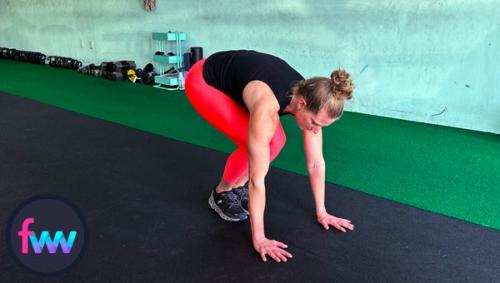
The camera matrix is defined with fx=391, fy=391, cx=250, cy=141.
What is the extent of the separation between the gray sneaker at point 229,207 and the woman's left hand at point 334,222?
0.39 m

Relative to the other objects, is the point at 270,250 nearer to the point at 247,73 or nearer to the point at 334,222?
the point at 334,222

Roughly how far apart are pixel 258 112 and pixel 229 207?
2.53 feet

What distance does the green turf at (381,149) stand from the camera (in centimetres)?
236

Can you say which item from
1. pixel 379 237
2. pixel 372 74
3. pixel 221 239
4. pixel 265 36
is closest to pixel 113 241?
pixel 221 239

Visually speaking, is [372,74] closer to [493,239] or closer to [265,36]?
[265,36]

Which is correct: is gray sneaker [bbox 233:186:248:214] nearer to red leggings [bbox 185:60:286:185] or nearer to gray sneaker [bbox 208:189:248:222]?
gray sneaker [bbox 208:189:248:222]

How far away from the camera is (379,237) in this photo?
1.88m

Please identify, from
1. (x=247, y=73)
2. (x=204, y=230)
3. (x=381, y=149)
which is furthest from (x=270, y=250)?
(x=381, y=149)

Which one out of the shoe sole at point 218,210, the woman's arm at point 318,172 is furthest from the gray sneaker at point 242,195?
the woman's arm at point 318,172

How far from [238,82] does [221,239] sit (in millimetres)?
746

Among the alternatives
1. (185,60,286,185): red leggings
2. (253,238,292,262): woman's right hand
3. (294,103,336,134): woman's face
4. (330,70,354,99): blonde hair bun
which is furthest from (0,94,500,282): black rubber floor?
(330,70,354,99): blonde hair bun

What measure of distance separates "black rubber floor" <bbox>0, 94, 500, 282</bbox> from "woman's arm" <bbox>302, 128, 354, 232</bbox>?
0.06 metres

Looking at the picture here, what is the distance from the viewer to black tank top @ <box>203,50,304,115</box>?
1.51 meters

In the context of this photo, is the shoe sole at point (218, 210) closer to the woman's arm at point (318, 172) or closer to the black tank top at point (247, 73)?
the woman's arm at point (318, 172)
